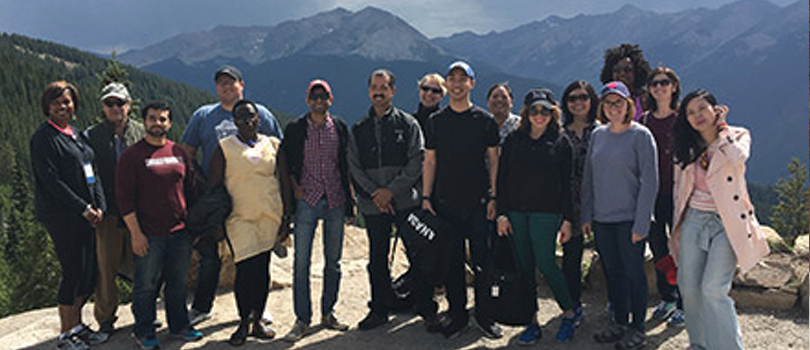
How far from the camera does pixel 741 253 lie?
4.31 meters

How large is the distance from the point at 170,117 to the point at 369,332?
337cm

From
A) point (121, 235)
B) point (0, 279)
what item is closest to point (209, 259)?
point (121, 235)

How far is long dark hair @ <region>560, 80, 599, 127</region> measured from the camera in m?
5.69

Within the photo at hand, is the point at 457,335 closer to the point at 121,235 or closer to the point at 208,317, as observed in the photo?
the point at 208,317

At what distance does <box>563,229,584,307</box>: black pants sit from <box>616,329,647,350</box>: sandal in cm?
70

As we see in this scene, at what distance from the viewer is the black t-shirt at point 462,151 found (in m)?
5.52

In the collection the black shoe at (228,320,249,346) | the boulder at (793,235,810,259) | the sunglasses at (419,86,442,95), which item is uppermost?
the sunglasses at (419,86,442,95)

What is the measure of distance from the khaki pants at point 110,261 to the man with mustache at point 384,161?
2.79 m

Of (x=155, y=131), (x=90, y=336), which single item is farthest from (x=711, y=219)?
(x=90, y=336)

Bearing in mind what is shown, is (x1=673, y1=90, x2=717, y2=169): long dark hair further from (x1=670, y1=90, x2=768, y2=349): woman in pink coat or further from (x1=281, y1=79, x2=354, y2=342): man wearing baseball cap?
(x1=281, y1=79, x2=354, y2=342): man wearing baseball cap

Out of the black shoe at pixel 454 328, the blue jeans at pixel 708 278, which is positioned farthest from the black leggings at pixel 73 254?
the blue jeans at pixel 708 278

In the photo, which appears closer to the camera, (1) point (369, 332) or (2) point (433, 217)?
(2) point (433, 217)

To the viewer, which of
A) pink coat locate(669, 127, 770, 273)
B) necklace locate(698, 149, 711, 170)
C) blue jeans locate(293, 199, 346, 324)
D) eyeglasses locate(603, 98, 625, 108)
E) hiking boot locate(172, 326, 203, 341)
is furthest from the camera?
hiking boot locate(172, 326, 203, 341)

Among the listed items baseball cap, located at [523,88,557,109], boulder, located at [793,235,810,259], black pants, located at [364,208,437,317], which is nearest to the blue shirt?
black pants, located at [364,208,437,317]
